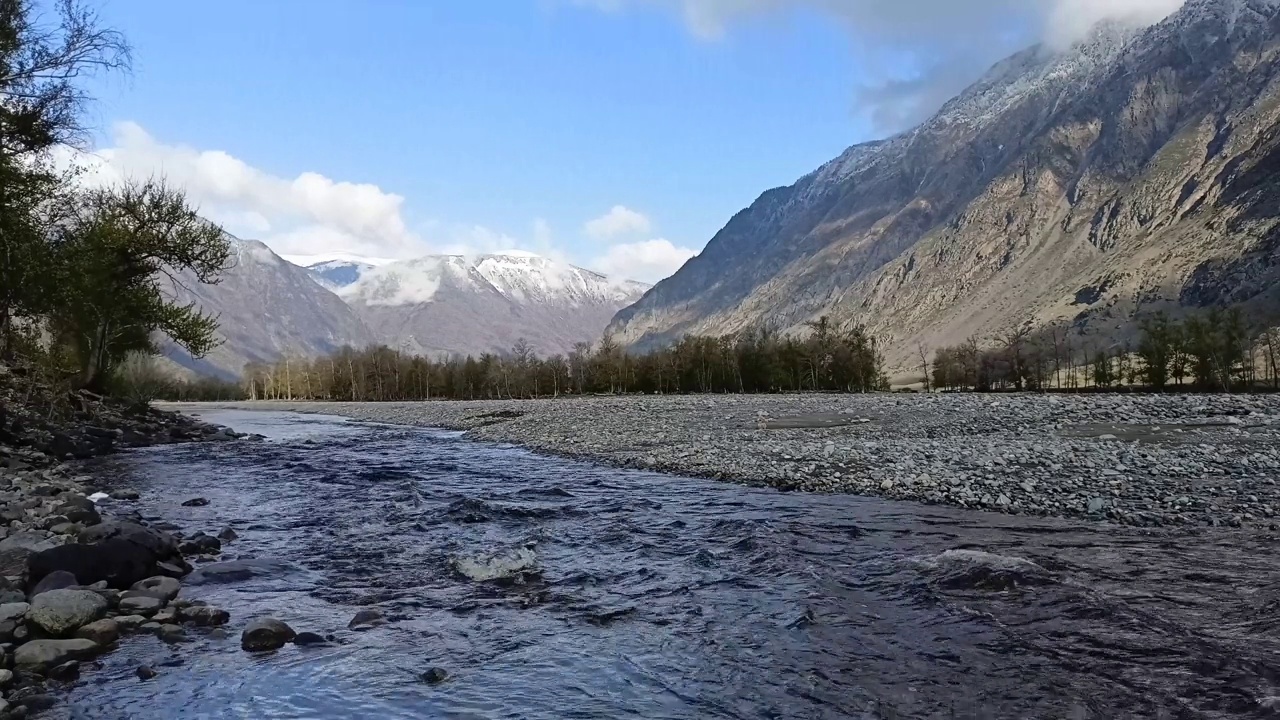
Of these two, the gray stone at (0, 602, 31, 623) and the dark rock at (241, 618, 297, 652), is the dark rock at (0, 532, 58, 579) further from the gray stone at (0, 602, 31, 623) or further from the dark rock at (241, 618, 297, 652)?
the dark rock at (241, 618, 297, 652)

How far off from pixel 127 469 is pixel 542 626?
24.4 meters

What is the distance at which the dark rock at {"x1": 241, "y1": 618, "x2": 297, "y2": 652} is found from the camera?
9398 millimetres

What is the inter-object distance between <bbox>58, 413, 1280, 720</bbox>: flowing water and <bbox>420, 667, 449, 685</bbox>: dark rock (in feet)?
0.36

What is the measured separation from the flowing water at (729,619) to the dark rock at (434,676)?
0.36 ft

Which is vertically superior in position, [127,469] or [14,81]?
[14,81]

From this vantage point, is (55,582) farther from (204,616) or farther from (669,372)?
(669,372)

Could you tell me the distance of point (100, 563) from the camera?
11.2m

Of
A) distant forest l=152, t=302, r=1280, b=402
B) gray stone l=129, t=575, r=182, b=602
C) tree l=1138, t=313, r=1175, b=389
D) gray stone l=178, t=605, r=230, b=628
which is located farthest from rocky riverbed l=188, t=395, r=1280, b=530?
tree l=1138, t=313, r=1175, b=389

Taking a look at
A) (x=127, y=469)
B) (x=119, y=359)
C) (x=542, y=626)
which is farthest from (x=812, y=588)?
(x=119, y=359)

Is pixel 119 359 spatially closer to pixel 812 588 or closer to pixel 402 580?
pixel 402 580

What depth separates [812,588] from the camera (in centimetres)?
1187

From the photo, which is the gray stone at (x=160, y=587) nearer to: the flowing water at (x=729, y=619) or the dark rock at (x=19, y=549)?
the flowing water at (x=729, y=619)

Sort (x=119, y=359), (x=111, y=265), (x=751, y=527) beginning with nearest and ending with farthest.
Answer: (x=751, y=527)
(x=111, y=265)
(x=119, y=359)

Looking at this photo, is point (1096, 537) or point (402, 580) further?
point (1096, 537)
